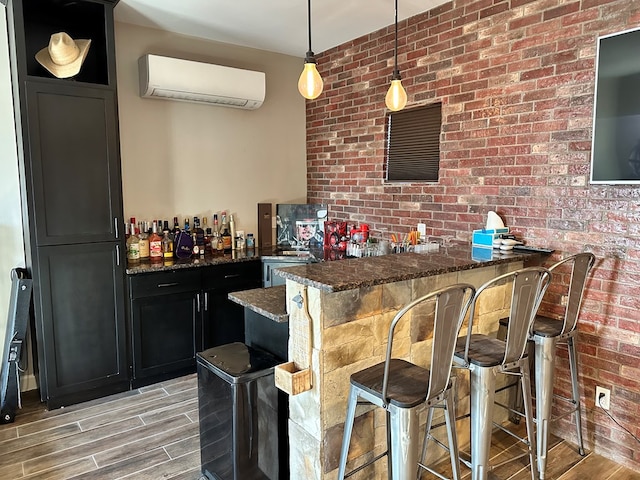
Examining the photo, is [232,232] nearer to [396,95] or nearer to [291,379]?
[396,95]

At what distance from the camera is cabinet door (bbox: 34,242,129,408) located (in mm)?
2949

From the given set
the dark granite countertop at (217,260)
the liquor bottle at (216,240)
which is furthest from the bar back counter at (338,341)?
the liquor bottle at (216,240)

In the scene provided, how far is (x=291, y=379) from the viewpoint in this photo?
185 centimetres

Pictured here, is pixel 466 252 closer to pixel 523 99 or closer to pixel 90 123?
pixel 523 99

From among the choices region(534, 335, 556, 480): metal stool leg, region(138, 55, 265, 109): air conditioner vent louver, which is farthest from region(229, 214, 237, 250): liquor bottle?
region(534, 335, 556, 480): metal stool leg

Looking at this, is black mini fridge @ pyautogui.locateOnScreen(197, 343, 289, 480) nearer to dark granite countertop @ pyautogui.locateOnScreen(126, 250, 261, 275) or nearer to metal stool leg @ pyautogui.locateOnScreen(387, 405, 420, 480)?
metal stool leg @ pyautogui.locateOnScreen(387, 405, 420, 480)

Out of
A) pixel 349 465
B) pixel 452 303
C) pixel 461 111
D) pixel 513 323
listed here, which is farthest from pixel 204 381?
pixel 461 111

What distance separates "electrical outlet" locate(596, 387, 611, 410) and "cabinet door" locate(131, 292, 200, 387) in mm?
2703

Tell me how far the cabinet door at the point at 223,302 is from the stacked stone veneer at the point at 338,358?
1661 mm

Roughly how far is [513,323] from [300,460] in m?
1.13

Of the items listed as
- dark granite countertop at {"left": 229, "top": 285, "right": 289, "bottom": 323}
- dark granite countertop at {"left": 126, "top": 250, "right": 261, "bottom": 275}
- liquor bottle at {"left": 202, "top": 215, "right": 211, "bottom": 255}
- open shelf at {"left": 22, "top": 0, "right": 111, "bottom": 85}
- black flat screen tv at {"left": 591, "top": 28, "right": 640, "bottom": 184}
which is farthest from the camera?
liquor bottle at {"left": 202, "top": 215, "right": 211, "bottom": 255}

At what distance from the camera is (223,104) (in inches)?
155

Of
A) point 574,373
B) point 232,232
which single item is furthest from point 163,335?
point 574,373

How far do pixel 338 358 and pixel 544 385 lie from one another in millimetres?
1146
